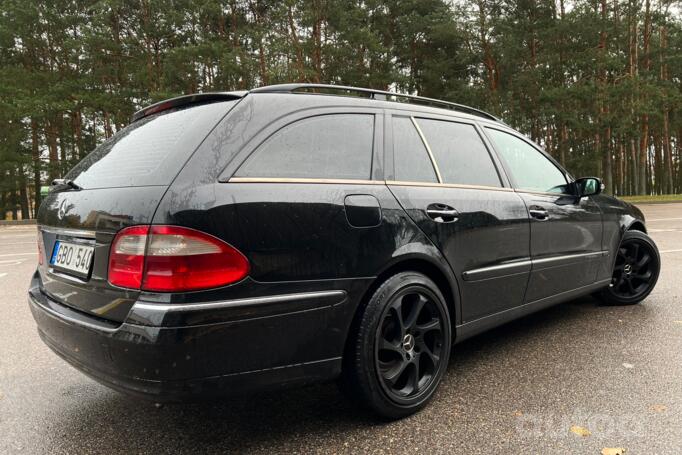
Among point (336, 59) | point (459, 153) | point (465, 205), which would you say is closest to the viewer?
point (465, 205)

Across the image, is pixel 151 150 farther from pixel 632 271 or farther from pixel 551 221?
pixel 632 271

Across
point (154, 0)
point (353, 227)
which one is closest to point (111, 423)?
point (353, 227)

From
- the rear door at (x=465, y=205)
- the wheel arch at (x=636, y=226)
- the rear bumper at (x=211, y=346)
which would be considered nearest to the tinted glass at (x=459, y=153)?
the rear door at (x=465, y=205)

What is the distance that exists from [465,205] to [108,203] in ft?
6.13

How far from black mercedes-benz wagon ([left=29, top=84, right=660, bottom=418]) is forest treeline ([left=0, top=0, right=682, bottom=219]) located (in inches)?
752

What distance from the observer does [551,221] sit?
328 centimetres

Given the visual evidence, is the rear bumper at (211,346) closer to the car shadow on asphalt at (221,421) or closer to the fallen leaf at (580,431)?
the car shadow on asphalt at (221,421)

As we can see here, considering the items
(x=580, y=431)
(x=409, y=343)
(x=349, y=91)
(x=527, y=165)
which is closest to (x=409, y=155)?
(x=349, y=91)

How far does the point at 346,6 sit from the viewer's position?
23.1 metres

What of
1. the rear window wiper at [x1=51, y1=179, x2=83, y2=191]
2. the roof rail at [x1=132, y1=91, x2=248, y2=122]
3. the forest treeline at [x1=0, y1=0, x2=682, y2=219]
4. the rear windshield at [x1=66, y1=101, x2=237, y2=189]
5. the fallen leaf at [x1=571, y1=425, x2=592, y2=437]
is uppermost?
the forest treeline at [x1=0, y1=0, x2=682, y2=219]

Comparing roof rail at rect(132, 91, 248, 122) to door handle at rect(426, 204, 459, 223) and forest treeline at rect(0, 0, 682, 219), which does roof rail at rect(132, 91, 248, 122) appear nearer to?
door handle at rect(426, 204, 459, 223)

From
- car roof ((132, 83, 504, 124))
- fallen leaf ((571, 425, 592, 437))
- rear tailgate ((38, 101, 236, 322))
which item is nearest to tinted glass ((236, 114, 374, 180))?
car roof ((132, 83, 504, 124))

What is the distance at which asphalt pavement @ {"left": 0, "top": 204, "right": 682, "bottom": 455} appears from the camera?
81.4 inches

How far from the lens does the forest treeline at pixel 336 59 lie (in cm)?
2256
